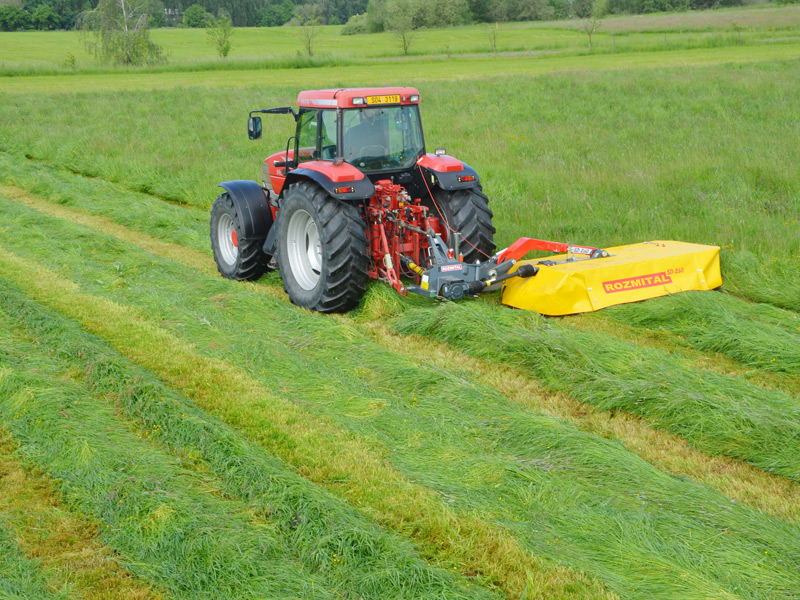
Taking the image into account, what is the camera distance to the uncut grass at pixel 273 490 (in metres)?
3.39

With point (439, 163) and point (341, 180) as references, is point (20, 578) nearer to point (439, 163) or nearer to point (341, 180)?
point (341, 180)

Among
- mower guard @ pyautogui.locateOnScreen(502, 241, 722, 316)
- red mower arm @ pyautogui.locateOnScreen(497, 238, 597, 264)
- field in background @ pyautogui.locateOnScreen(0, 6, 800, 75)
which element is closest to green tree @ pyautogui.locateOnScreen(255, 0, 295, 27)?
field in background @ pyautogui.locateOnScreen(0, 6, 800, 75)

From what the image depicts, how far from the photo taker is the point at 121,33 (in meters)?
45.8

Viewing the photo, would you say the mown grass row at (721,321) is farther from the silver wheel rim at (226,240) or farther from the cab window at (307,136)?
the cab window at (307,136)

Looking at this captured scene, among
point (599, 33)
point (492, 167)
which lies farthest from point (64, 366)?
point (599, 33)

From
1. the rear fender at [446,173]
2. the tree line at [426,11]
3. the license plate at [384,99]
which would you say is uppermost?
the tree line at [426,11]

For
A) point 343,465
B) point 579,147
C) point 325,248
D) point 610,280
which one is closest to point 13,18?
point 579,147

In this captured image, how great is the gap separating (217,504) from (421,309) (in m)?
3.34

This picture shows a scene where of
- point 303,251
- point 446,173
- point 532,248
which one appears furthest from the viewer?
point 303,251

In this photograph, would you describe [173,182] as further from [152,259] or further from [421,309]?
[421,309]

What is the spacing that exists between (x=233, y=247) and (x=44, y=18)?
9194 centimetres

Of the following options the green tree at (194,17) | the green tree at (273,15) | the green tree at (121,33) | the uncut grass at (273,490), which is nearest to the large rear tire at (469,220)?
the uncut grass at (273,490)

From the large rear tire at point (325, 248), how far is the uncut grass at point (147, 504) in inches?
98.9

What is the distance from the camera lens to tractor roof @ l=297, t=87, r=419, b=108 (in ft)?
23.9
